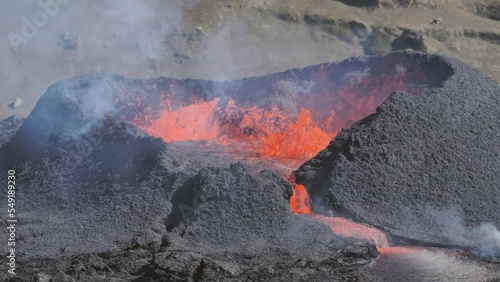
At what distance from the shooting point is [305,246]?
306 inches

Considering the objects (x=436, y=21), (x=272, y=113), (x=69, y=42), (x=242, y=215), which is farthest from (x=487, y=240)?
(x=69, y=42)

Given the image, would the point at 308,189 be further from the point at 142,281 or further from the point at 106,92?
the point at 106,92

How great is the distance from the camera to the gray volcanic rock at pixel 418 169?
8.59m

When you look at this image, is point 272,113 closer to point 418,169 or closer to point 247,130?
point 247,130

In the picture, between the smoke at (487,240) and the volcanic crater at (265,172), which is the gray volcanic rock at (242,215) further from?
the smoke at (487,240)

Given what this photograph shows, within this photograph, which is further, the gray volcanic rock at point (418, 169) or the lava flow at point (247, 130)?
the lava flow at point (247, 130)

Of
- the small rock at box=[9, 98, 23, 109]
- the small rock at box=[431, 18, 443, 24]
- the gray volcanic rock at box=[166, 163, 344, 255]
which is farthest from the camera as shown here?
the small rock at box=[431, 18, 443, 24]

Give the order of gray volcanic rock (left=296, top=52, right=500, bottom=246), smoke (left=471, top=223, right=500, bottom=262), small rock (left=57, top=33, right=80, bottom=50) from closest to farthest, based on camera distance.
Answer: smoke (left=471, top=223, right=500, bottom=262) → gray volcanic rock (left=296, top=52, right=500, bottom=246) → small rock (left=57, top=33, right=80, bottom=50)

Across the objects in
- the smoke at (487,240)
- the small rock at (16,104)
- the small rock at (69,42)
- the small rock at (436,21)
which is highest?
the small rock at (436,21)

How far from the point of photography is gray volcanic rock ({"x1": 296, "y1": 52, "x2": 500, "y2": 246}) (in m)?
8.59

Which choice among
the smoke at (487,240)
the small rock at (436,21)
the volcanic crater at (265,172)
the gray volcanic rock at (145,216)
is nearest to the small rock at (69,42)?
the volcanic crater at (265,172)

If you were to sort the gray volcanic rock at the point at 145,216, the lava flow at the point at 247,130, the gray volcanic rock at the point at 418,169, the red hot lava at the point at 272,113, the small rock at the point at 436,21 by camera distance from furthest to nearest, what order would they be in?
1. the small rock at the point at 436,21
2. the red hot lava at the point at 272,113
3. the lava flow at the point at 247,130
4. the gray volcanic rock at the point at 418,169
5. the gray volcanic rock at the point at 145,216

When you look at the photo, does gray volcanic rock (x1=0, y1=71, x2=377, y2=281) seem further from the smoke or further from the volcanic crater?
the smoke

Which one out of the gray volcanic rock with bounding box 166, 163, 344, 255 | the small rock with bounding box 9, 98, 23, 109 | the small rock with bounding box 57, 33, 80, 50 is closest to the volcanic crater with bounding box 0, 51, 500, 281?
the gray volcanic rock with bounding box 166, 163, 344, 255
